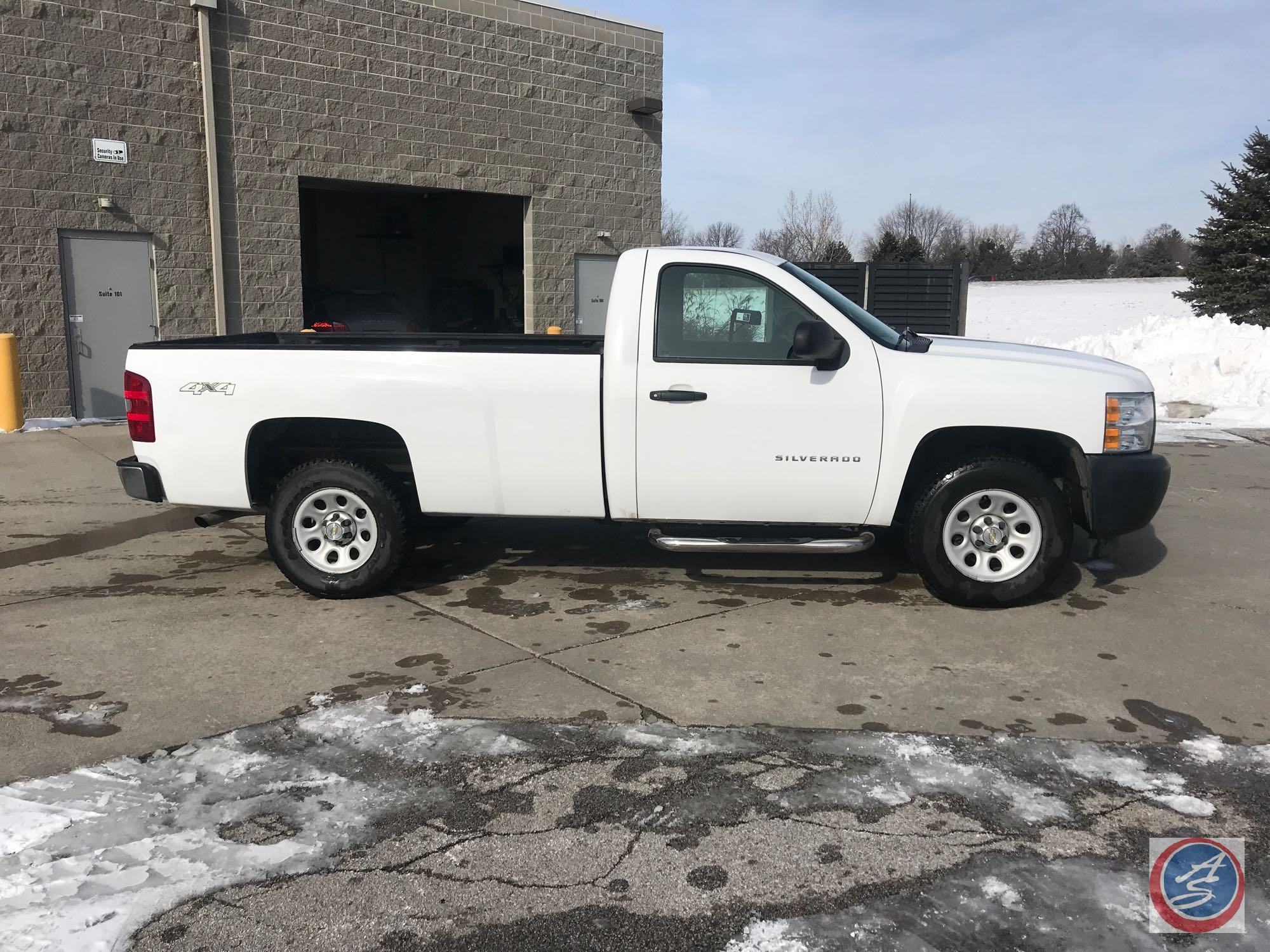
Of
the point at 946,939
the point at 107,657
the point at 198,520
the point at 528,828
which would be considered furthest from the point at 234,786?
the point at 198,520

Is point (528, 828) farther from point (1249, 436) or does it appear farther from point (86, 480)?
point (1249, 436)

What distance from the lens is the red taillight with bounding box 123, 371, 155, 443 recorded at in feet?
19.5

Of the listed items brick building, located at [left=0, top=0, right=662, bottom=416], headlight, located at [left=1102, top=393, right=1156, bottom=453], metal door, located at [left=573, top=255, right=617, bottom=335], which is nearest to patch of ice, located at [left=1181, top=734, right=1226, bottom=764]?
headlight, located at [left=1102, top=393, right=1156, bottom=453]

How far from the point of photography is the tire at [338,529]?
5930 mm

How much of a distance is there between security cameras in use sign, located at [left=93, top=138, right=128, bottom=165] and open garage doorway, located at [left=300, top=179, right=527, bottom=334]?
8.38 metres

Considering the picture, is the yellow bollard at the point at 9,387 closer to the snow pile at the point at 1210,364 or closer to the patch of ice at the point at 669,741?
the patch of ice at the point at 669,741

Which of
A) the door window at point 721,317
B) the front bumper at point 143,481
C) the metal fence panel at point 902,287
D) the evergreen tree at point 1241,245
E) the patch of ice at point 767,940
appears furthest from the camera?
the evergreen tree at point 1241,245

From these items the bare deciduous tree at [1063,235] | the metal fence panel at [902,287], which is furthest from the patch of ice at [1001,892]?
the bare deciduous tree at [1063,235]

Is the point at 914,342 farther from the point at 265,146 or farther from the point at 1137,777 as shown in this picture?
the point at 265,146

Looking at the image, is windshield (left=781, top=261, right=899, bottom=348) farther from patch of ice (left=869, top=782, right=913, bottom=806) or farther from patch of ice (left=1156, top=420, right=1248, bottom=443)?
patch of ice (left=1156, top=420, right=1248, bottom=443)

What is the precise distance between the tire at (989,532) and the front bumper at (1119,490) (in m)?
0.16

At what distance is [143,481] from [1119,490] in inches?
215

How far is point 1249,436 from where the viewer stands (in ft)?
44.2

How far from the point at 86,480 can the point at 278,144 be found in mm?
6668
